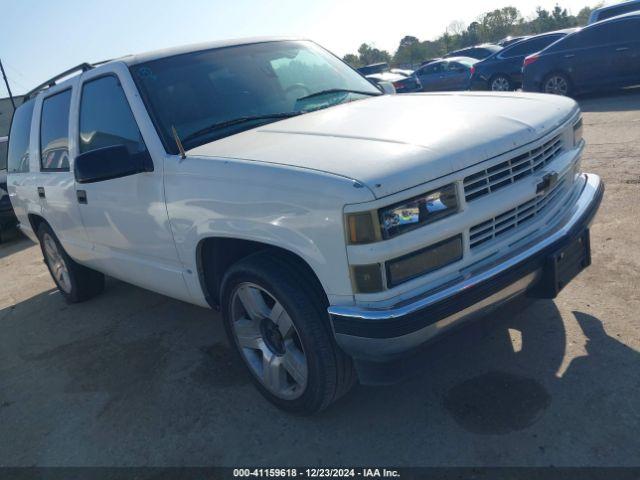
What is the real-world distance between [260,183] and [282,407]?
121 cm

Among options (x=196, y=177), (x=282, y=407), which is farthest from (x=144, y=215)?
(x=282, y=407)

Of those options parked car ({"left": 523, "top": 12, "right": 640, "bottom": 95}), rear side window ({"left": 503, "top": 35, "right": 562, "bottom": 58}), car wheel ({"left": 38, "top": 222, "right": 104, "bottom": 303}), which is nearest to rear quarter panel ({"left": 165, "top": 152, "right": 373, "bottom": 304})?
car wheel ({"left": 38, "top": 222, "right": 104, "bottom": 303})

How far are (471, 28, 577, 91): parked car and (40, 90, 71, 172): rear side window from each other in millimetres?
11995

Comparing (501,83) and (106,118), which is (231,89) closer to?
(106,118)

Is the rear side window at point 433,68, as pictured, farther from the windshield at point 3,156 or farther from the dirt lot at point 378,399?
the dirt lot at point 378,399

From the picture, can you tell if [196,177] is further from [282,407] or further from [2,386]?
[2,386]

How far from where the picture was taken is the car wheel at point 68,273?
203 inches

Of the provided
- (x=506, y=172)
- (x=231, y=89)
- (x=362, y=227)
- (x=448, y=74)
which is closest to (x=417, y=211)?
(x=362, y=227)

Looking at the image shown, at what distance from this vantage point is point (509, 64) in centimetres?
1407

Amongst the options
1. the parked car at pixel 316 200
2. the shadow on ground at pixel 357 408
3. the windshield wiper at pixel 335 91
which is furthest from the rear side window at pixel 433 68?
the shadow on ground at pixel 357 408

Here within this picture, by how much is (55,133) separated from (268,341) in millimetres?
2657

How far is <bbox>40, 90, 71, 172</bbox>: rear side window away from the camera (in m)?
4.23

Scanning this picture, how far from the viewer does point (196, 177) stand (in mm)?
2873

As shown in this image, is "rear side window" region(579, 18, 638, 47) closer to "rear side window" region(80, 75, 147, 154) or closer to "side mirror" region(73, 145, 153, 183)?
"rear side window" region(80, 75, 147, 154)
